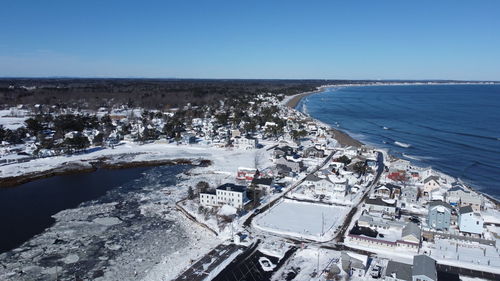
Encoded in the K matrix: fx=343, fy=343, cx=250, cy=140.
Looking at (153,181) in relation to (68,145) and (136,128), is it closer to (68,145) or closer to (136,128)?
(68,145)

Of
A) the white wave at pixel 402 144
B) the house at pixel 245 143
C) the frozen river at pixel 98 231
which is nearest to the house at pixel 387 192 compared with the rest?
the frozen river at pixel 98 231

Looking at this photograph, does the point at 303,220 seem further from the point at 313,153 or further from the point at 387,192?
the point at 313,153

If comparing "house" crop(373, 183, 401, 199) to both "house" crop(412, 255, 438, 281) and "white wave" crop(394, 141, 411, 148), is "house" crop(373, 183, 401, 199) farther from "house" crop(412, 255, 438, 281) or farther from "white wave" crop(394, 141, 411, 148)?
"white wave" crop(394, 141, 411, 148)

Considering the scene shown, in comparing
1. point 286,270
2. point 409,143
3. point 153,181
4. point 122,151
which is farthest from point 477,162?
point 122,151

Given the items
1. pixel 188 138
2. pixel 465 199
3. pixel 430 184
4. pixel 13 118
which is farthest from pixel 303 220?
pixel 13 118

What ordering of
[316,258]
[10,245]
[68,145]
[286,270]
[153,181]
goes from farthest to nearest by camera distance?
[68,145] → [153,181] → [10,245] → [316,258] → [286,270]
